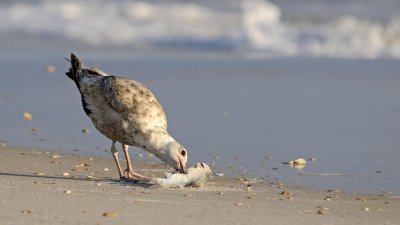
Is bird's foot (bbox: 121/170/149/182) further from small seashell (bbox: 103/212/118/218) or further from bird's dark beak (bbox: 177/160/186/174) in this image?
small seashell (bbox: 103/212/118/218)

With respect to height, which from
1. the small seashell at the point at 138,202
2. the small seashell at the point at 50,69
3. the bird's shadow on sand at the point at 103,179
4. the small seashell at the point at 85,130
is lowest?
the small seashell at the point at 138,202

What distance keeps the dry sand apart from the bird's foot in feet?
0.32

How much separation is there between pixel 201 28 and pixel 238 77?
8.32m

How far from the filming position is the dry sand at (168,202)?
6.02m

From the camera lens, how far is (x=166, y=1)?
90.6 ft

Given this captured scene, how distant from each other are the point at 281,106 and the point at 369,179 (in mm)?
4183

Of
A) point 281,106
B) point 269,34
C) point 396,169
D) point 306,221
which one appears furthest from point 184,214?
point 269,34

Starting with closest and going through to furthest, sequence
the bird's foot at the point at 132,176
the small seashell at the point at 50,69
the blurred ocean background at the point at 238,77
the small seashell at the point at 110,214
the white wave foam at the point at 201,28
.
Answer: the small seashell at the point at 110,214
the bird's foot at the point at 132,176
the blurred ocean background at the point at 238,77
the small seashell at the point at 50,69
the white wave foam at the point at 201,28

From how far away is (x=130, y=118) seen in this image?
787 centimetres

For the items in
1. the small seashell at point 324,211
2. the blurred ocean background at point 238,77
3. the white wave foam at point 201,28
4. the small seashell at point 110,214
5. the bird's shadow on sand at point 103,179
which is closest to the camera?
the small seashell at point 110,214

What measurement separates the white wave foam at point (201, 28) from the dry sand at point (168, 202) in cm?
1179

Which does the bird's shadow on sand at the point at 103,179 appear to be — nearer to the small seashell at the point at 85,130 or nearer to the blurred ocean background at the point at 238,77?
the blurred ocean background at the point at 238,77

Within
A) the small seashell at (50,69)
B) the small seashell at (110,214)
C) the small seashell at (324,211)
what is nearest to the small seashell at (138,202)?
the small seashell at (110,214)

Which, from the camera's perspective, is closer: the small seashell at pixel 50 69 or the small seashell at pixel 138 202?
the small seashell at pixel 138 202
